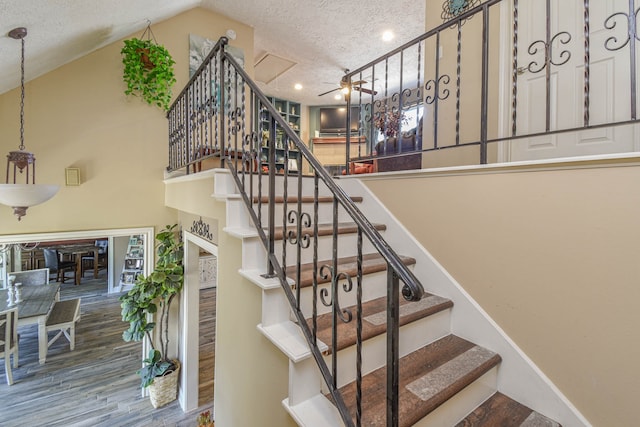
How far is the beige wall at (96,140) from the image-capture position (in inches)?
→ 104

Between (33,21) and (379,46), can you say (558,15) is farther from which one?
(33,21)

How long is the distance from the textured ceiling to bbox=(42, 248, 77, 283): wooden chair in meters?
5.70

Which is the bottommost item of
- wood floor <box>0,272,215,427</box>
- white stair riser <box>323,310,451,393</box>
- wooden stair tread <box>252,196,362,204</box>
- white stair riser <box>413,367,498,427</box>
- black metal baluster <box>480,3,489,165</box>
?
wood floor <box>0,272,215,427</box>

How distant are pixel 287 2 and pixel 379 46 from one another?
71.5 inches

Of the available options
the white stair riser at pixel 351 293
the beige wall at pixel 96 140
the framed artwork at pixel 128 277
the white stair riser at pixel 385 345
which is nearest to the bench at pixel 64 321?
the framed artwork at pixel 128 277

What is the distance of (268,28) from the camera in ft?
13.8

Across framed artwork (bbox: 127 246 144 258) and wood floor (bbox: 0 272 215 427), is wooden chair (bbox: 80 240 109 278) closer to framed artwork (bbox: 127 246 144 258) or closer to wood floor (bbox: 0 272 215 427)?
framed artwork (bbox: 127 246 144 258)

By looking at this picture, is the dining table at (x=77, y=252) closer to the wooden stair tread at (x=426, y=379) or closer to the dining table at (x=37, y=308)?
the dining table at (x=37, y=308)

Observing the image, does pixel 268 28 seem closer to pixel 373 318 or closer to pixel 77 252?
pixel 373 318

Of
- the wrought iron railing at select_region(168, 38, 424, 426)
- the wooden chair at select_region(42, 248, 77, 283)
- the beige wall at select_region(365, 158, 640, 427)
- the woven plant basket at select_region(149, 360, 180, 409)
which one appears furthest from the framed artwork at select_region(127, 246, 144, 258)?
the beige wall at select_region(365, 158, 640, 427)

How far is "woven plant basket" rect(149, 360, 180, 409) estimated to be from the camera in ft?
10.8

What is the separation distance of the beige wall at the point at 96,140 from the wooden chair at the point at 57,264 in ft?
16.6

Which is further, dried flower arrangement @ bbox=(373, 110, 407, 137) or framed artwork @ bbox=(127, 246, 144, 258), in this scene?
framed artwork @ bbox=(127, 246, 144, 258)

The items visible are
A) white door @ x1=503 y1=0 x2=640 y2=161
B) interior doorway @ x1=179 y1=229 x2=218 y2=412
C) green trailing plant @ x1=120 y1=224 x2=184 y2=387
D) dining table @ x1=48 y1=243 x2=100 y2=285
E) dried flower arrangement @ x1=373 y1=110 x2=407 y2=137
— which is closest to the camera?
white door @ x1=503 y1=0 x2=640 y2=161
